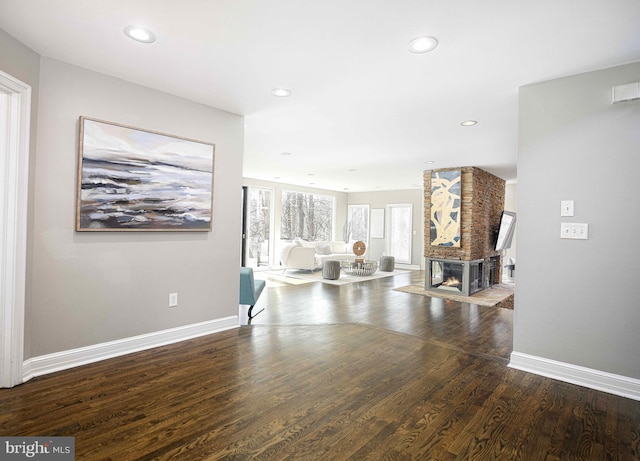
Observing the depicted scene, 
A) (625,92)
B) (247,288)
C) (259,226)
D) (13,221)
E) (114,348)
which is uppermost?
(625,92)

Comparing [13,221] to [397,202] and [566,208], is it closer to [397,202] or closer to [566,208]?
[566,208]

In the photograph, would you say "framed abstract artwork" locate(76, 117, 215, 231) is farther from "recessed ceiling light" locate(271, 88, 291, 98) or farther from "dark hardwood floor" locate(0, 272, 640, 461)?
"dark hardwood floor" locate(0, 272, 640, 461)

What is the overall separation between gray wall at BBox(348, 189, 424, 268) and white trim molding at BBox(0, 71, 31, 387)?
32.1ft

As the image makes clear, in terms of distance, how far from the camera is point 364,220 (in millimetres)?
12281

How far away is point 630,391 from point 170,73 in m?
4.32

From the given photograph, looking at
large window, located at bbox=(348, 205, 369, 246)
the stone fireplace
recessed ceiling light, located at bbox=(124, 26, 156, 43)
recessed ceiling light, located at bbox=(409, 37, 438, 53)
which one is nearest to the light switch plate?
recessed ceiling light, located at bbox=(409, 37, 438, 53)

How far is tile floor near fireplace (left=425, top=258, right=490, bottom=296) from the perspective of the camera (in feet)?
22.9

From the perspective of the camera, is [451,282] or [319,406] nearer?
[319,406]

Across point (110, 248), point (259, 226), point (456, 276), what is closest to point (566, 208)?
point (110, 248)

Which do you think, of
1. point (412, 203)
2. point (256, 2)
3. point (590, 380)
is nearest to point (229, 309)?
point (256, 2)

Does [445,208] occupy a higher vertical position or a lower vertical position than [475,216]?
higher

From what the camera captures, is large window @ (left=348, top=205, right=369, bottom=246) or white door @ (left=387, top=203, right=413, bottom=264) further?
large window @ (left=348, top=205, right=369, bottom=246)

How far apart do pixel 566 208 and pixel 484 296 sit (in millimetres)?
4463

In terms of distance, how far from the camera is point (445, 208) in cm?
726
